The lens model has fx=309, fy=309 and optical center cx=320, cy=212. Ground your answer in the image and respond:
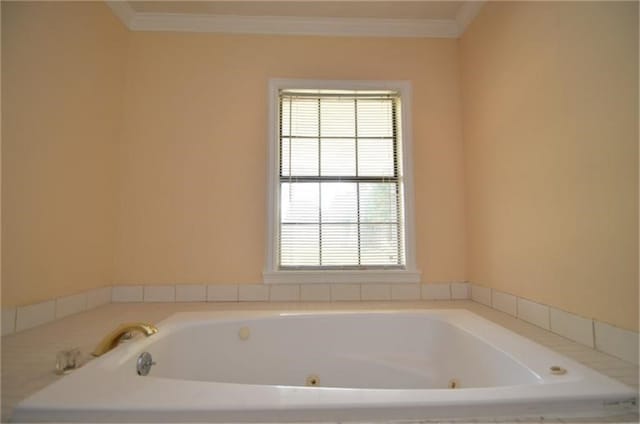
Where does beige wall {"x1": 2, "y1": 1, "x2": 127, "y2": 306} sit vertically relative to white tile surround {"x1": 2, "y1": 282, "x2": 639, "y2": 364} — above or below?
above

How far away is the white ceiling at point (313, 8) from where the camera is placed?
1866 millimetres

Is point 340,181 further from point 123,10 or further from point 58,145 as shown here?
point 123,10

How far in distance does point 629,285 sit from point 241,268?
170 centimetres

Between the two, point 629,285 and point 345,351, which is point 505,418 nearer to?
point 629,285

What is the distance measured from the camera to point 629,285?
0.94m

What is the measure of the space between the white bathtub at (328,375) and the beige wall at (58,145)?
613mm

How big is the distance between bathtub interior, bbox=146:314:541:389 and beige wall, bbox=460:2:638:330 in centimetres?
49

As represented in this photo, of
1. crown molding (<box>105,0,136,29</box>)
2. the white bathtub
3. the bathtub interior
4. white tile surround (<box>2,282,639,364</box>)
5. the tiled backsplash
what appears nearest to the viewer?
the white bathtub

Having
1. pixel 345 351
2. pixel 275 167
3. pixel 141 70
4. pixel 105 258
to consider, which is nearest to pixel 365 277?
pixel 345 351

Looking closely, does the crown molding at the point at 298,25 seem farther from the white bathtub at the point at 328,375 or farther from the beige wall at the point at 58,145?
the white bathtub at the point at 328,375

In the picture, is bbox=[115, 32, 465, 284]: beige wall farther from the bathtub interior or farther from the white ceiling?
the bathtub interior

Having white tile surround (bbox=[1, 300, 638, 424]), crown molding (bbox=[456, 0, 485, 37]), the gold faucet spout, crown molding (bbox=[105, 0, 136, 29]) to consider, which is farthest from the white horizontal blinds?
crown molding (bbox=[105, 0, 136, 29])

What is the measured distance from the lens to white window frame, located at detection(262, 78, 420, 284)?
188 cm

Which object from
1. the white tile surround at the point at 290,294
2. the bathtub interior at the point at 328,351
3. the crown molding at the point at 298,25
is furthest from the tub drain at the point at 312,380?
the crown molding at the point at 298,25
